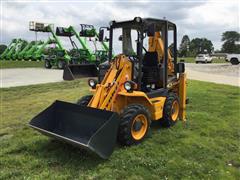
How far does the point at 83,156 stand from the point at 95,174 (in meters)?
0.64

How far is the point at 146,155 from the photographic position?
15.9ft

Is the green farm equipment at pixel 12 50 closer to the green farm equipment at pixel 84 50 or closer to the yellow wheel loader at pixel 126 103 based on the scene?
the green farm equipment at pixel 84 50

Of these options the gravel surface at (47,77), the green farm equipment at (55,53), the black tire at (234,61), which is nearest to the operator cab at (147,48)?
the gravel surface at (47,77)

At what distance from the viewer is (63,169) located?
434cm

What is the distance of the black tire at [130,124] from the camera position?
4.89 m

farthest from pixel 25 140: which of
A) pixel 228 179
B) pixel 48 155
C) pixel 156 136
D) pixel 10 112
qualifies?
pixel 228 179

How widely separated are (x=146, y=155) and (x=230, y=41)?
92.7 meters

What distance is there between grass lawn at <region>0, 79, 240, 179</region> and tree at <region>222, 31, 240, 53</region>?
281 feet

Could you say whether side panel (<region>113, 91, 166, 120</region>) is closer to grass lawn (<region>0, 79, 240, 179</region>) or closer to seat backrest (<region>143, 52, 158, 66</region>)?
grass lawn (<region>0, 79, 240, 179</region>)

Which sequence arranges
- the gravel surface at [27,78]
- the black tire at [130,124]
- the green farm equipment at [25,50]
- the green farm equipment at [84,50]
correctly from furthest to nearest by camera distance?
1. the green farm equipment at [25,50]
2. the green farm equipment at [84,50]
3. the gravel surface at [27,78]
4. the black tire at [130,124]

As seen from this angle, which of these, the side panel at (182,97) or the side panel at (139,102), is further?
the side panel at (182,97)

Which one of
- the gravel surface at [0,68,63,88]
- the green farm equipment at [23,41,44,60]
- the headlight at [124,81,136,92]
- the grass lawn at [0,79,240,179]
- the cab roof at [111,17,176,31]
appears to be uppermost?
the green farm equipment at [23,41,44,60]

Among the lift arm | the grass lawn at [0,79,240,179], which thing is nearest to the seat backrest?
the lift arm

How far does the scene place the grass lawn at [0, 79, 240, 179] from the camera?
13.9 ft
